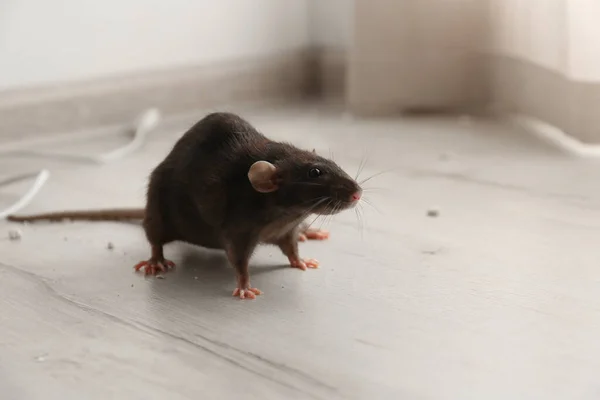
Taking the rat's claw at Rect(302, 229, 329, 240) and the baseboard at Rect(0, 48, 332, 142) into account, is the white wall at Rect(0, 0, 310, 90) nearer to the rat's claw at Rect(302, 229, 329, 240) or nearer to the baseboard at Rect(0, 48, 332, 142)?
the baseboard at Rect(0, 48, 332, 142)

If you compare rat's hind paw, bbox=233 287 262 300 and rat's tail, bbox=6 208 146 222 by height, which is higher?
rat's hind paw, bbox=233 287 262 300

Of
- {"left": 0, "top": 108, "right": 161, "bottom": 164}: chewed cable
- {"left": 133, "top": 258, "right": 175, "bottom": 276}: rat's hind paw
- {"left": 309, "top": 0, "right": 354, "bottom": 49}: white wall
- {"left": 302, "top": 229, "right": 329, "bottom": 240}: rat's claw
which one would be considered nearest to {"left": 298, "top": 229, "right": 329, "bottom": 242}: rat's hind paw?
{"left": 302, "top": 229, "right": 329, "bottom": 240}: rat's claw

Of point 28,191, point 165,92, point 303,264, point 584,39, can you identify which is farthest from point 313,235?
point 165,92

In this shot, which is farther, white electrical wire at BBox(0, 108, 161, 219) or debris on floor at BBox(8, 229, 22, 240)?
white electrical wire at BBox(0, 108, 161, 219)

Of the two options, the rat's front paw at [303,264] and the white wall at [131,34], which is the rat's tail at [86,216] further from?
the white wall at [131,34]

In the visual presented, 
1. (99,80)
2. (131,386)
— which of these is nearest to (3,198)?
(99,80)

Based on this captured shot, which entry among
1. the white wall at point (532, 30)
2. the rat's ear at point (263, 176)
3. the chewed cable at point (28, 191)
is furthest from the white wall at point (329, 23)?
the rat's ear at point (263, 176)

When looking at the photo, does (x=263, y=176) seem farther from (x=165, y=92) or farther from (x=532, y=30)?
(x=165, y=92)
